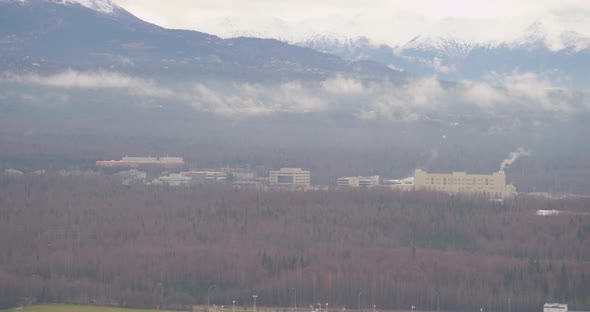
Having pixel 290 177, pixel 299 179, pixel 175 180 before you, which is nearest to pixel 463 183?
pixel 299 179

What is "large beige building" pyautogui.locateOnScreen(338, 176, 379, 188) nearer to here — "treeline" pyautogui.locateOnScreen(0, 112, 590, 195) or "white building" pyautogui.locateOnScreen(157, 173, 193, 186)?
"treeline" pyautogui.locateOnScreen(0, 112, 590, 195)

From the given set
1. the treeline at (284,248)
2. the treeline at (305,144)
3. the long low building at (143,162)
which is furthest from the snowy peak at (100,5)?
the treeline at (284,248)

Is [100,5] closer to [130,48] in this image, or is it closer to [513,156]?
[130,48]

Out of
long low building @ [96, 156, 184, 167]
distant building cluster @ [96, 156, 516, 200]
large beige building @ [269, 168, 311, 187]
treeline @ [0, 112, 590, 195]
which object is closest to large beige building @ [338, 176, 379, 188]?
distant building cluster @ [96, 156, 516, 200]

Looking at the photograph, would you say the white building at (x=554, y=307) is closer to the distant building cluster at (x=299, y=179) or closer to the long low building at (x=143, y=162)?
the distant building cluster at (x=299, y=179)

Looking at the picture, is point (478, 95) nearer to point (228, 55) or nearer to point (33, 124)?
point (228, 55)

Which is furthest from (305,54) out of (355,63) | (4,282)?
(4,282)
